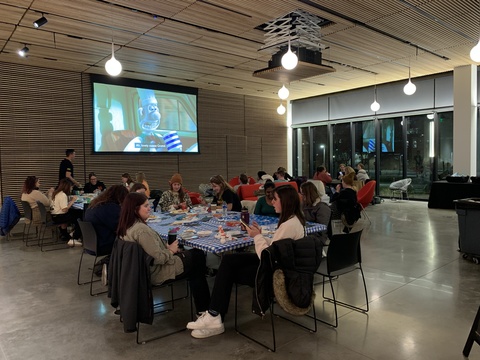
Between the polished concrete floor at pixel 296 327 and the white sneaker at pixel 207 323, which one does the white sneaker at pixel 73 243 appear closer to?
the polished concrete floor at pixel 296 327

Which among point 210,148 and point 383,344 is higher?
point 210,148

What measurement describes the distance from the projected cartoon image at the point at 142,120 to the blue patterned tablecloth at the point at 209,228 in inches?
242

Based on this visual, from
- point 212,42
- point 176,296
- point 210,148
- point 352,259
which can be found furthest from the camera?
point 210,148

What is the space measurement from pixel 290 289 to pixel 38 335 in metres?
2.25

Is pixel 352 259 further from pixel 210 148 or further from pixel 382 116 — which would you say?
pixel 382 116

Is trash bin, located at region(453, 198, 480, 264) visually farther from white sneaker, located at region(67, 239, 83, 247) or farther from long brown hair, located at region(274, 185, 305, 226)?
white sneaker, located at region(67, 239, 83, 247)

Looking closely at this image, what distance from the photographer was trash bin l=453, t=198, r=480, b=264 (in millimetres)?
5016

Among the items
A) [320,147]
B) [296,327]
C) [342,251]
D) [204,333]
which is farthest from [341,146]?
[204,333]

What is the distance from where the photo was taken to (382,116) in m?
12.6

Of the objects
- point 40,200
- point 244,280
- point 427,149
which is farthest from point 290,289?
point 427,149

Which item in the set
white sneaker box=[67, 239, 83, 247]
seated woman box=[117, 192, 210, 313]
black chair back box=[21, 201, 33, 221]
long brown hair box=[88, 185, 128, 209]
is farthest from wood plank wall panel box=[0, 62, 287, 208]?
seated woman box=[117, 192, 210, 313]

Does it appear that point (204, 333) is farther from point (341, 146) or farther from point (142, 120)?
point (341, 146)

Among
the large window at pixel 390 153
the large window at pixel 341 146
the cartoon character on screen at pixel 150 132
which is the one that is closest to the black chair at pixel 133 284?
the cartoon character on screen at pixel 150 132

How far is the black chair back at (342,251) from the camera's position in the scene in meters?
3.26
